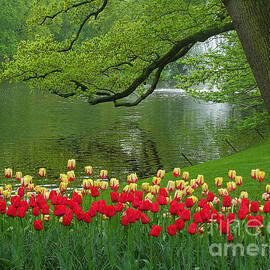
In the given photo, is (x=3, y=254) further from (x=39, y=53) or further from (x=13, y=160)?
(x=13, y=160)

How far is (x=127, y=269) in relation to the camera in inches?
130

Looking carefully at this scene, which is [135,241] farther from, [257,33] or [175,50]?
[175,50]

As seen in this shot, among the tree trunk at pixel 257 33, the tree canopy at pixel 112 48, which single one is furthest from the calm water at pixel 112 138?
the tree trunk at pixel 257 33

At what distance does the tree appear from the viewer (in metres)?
11.8

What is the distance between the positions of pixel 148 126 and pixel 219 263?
1114 inches

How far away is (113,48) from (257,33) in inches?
331

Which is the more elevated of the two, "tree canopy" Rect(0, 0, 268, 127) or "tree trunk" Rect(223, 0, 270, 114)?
"tree canopy" Rect(0, 0, 268, 127)

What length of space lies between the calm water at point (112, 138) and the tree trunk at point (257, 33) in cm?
1285

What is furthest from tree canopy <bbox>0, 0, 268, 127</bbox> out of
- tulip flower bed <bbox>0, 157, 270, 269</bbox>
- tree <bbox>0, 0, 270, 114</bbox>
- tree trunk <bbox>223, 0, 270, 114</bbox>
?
tulip flower bed <bbox>0, 157, 270, 269</bbox>

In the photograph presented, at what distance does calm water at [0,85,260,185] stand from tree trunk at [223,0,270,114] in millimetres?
12846

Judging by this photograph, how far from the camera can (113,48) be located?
12.8 meters

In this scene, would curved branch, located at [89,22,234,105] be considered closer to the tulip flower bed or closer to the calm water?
the calm water

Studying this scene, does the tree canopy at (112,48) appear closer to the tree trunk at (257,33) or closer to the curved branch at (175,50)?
the curved branch at (175,50)

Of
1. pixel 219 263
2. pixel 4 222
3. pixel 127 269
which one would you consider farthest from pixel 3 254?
pixel 219 263
